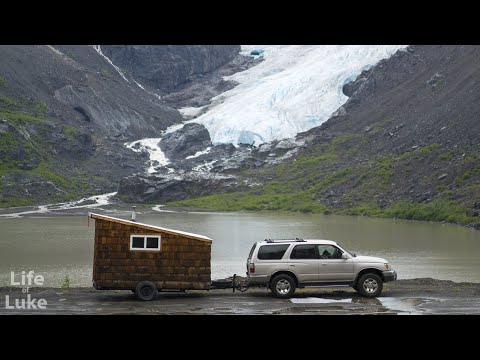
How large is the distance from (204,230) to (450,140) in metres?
43.6

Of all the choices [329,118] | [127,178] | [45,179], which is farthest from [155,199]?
[329,118]

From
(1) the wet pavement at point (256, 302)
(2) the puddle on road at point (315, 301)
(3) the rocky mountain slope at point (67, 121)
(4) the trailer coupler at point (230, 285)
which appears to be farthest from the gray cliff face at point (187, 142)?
(2) the puddle on road at point (315, 301)

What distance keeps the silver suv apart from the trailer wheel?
3.04 metres

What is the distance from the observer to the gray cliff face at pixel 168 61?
18589cm

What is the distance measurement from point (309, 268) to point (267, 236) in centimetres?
3092

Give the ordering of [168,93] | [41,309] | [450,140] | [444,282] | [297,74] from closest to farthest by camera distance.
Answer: [41,309], [444,282], [450,140], [297,74], [168,93]

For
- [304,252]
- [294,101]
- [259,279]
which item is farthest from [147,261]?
[294,101]

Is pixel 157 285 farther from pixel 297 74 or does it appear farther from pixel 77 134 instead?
pixel 297 74

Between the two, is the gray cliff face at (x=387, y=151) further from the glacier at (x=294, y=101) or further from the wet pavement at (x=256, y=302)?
the wet pavement at (x=256, y=302)

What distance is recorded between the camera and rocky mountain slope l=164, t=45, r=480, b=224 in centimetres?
7794

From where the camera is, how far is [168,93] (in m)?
190

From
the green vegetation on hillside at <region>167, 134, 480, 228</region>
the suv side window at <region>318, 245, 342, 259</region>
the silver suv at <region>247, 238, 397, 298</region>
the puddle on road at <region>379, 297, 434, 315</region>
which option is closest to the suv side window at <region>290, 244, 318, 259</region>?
the silver suv at <region>247, 238, 397, 298</region>

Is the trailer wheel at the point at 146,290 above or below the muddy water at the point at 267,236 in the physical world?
below

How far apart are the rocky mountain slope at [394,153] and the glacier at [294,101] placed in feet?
9.24
